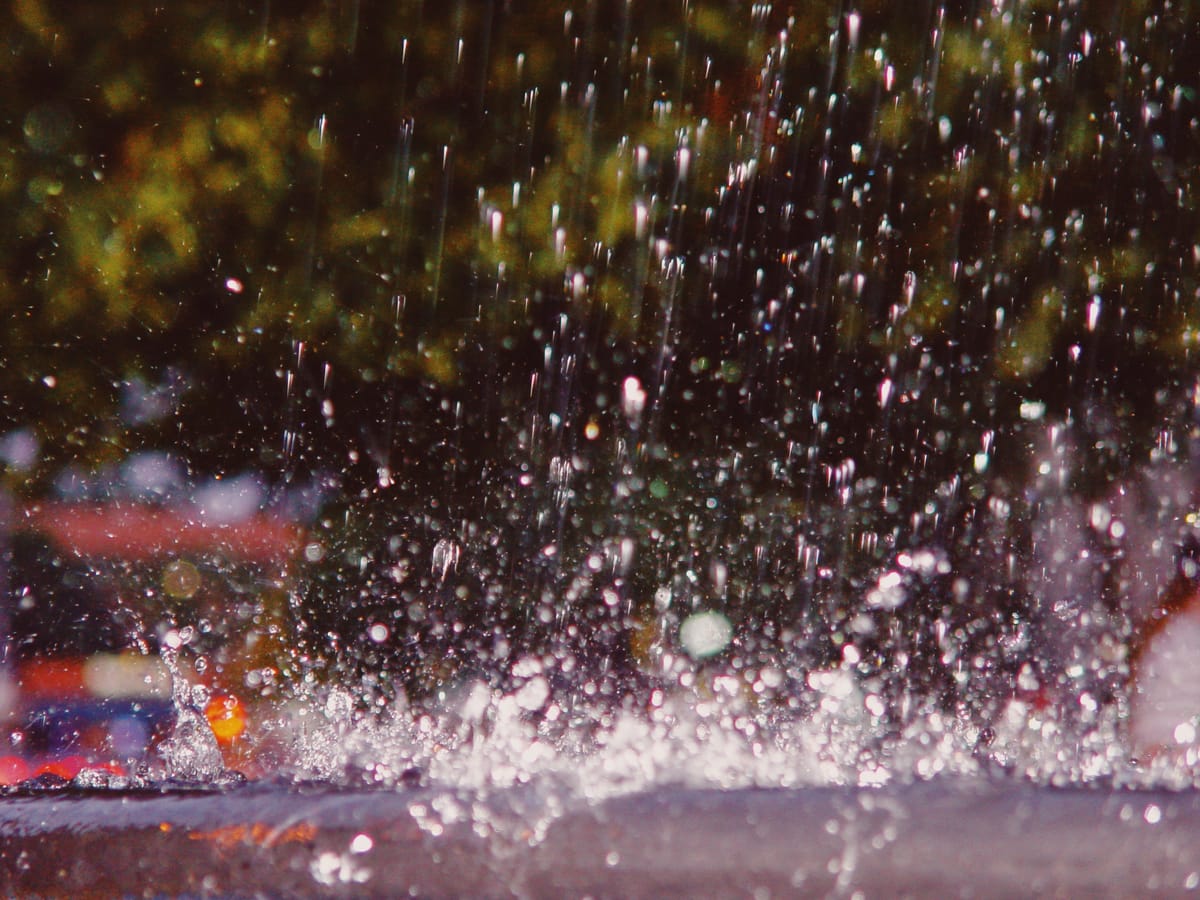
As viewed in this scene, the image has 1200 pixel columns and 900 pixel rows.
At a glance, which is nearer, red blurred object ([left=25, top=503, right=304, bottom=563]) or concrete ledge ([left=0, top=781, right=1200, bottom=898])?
concrete ledge ([left=0, top=781, right=1200, bottom=898])

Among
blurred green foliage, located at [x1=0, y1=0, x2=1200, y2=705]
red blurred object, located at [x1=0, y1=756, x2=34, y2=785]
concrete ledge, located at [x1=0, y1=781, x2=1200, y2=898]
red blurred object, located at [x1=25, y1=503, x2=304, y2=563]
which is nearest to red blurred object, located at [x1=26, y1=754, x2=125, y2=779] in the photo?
red blurred object, located at [x1=0, y1=756, x2=34, y2=785]

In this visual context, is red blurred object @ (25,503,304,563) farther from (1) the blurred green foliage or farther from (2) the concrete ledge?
(2) the concrete ledge

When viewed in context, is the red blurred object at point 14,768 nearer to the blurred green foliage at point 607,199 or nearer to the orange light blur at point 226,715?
the orange light blur at point 226,715

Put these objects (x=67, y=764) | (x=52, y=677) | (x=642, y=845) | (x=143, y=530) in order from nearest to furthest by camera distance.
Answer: (x=642, y=845) → (x=67, y=764) → (x=143, y=530) → (x=52, y=677)

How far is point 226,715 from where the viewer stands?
7.51 m

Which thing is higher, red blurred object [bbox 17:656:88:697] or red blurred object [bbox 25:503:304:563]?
red blurred object [bbox 25:503:304:563]

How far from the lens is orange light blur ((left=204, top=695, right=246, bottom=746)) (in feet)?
23.7

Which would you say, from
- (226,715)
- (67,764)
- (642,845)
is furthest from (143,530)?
(642,845)

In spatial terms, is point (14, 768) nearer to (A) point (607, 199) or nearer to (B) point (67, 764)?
(B) point (67, 764)

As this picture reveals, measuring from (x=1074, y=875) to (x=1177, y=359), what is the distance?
4.37 meters

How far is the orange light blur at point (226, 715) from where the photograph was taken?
7223mm

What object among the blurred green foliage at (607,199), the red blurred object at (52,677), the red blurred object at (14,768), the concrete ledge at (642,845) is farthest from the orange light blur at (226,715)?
the concrete ledge at (642,845)

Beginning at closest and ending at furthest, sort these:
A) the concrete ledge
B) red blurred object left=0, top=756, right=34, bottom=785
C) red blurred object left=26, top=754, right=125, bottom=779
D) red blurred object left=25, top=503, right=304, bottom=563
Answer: the concrete ledge
red blurred object left=26, top=754, right=125, bottom=779
red blurred object left=0, top=756, right=34, bottom=785
red blurred object left=25, top=503, right=304, bottom=563

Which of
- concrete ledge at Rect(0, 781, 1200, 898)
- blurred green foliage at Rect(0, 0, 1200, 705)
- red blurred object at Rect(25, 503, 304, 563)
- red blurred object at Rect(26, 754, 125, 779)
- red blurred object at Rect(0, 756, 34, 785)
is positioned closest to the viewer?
concrete ledge at Rect(0, 781, 1200, 898)
